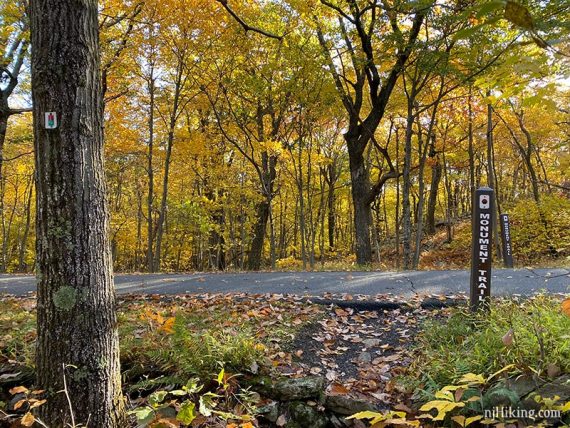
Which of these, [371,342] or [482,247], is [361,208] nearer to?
[482,247]

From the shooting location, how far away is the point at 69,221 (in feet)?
8.36

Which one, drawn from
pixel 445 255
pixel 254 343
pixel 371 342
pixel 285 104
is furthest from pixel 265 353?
pixel 445 255

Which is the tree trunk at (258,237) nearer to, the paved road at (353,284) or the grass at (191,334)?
the paved road at (353,284)

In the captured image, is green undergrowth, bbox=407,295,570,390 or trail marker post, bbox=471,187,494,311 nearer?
green undergrowth, bbox=407,295,570,390

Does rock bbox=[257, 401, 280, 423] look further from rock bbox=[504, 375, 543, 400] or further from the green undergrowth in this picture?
rock bbox=[504, 375, 543, 400]

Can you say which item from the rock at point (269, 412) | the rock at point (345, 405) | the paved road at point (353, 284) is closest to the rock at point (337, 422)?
the rock at point (345, 405)

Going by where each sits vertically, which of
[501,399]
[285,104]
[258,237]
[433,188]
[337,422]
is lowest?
[337,422]

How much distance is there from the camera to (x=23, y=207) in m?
27.6

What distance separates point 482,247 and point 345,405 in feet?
8.06

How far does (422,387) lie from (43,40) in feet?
12.7

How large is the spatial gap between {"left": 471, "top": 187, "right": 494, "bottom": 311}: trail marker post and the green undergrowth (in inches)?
9.3

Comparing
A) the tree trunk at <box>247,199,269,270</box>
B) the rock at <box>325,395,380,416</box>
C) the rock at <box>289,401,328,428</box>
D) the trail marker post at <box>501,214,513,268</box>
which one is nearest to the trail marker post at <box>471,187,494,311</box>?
the rock at <box>325,395,380,416</box>

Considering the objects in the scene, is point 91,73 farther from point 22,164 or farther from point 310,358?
point 22,164

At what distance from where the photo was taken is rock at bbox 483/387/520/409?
2.64 metres
